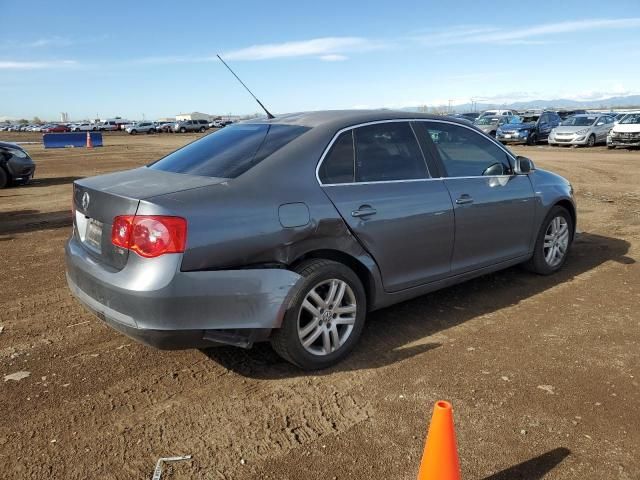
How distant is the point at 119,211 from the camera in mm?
3139

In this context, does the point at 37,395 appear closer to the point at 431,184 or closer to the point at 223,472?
the point at 223,472

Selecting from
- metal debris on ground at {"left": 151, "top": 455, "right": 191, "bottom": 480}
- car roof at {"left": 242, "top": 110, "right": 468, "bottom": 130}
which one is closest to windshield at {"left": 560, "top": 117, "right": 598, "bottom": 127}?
car roof at {"left": 242, "top": 110, "right": 468, "bottom": 130}

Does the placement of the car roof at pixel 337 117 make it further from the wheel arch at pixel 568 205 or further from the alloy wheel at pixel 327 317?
the wheel arch at pixel 568 205

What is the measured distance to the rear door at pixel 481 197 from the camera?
439 centimetres

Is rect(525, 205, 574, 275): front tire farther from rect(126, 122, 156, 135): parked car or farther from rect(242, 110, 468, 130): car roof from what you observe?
rect(126, 122, 156, 135): parked car

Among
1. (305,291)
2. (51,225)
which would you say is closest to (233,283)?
(305,291)

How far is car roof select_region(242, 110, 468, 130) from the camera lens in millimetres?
3900

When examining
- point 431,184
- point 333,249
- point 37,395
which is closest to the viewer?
point 37,395

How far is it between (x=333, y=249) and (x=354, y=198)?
396mm

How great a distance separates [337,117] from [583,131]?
971 inches

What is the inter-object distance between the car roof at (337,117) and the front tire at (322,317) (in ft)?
3.47

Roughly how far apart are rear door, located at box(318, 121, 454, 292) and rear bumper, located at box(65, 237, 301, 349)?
28.6 inches

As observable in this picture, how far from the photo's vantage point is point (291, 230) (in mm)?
3326

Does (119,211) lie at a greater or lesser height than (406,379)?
greater
